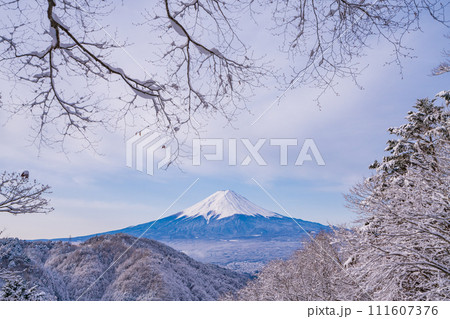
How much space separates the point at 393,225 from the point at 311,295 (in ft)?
33.0

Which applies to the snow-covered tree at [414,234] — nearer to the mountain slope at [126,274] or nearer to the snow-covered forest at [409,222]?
the snow-covered forest at [409,222]

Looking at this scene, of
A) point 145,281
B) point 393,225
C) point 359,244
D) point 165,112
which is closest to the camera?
point 165,112

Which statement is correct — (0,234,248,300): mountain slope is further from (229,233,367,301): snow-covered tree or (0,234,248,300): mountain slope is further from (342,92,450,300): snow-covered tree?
(342,92,450,300): snow-covered tree

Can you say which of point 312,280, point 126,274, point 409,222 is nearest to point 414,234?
point 409,222

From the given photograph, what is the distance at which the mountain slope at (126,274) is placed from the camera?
3110 inches

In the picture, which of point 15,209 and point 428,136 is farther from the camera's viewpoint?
point 428,136

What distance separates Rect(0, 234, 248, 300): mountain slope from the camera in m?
79.0

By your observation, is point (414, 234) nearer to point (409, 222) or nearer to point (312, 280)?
point (409, 222)

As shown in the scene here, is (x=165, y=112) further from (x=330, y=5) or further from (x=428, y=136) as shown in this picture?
(x=428, y=136)

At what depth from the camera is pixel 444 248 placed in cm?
874

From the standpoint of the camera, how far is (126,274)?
87.9 metres

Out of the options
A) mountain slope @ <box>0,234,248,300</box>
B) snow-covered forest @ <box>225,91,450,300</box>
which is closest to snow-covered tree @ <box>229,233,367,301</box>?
snow-covered forest @ <box>225,91,450,300</box>
